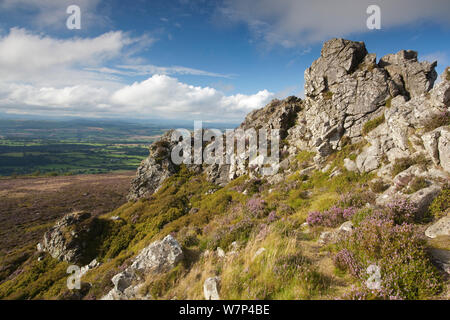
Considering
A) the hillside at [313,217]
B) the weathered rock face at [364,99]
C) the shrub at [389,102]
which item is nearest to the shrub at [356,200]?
the hillside at [313,217]

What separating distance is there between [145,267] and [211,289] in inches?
134

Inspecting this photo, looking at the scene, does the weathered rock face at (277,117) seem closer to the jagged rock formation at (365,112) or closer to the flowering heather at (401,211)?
the jagged rock formation at (365,112)

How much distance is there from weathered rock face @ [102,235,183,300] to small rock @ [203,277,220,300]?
2240mm

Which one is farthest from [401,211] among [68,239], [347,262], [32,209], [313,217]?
[32,209]

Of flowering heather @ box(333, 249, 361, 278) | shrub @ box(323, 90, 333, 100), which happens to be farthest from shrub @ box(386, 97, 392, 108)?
flowering heather @ box(333, 249, 361, 278)

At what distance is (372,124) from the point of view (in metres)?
15.9

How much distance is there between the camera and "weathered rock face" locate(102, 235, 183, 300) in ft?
21.0

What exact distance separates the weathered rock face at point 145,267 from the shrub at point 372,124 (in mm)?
17168

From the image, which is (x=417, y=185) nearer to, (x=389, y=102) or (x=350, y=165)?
(x=350, y=165)

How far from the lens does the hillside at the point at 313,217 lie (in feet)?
17.0

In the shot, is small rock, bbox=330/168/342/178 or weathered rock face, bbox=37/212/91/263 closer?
small rock, bbox=330/168/342/178

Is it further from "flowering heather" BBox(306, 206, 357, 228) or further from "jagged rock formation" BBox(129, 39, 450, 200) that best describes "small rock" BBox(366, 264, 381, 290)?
"jagged rock formation" BBox(129, 39, 450, 200)

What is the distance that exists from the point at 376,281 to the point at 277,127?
75.3 feet
